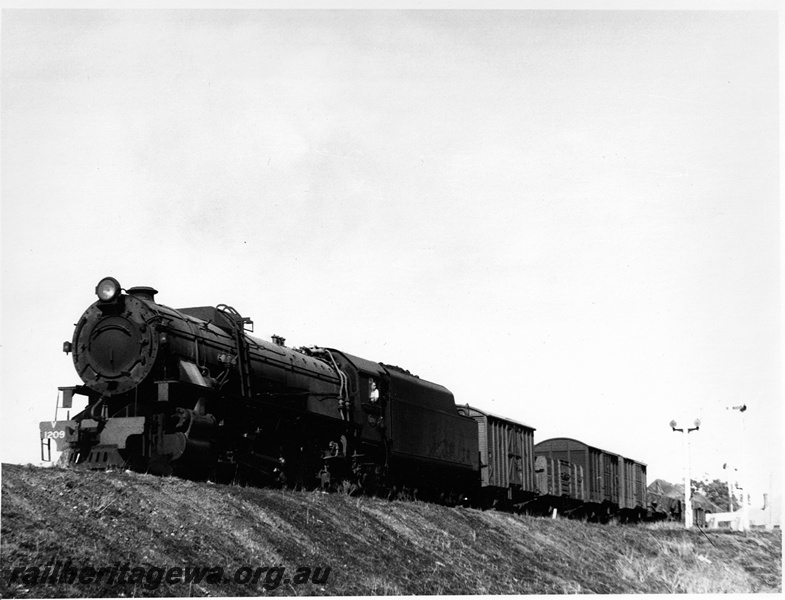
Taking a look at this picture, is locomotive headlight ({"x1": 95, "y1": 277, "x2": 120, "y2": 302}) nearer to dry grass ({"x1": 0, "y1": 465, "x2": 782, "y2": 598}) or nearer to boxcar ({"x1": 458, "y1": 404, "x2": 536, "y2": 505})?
dry grass ({"x1": 0, "y1": 465, "x2": 782, "y2": 598})

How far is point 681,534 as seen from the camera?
26516mm

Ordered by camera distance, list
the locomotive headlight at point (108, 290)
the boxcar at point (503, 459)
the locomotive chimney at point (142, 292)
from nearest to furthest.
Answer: the locomotive headlight at point (108, 290) < the locomotive chimney at point (142, 292) < the boxcar at point (503, 459)

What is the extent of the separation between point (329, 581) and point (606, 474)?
967 inches

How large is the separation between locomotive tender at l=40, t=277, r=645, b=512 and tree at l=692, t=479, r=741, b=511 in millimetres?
59818

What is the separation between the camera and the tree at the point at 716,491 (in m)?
78.2

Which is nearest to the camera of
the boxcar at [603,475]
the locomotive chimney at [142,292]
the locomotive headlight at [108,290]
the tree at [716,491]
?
the locomotive headlight at [108,290]

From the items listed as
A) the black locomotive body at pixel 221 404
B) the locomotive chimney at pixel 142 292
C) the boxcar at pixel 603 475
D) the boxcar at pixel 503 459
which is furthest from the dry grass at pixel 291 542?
the boxcar at pixel 603 475

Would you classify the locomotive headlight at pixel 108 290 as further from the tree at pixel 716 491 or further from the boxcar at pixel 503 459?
the tree at pixel 716 491

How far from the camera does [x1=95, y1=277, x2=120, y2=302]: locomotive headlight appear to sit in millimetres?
16047

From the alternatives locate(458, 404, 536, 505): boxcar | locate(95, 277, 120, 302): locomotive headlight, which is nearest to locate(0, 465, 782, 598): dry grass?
locate(95, 277, 120, 302): locomotive headlight

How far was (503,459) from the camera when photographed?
27.5 m

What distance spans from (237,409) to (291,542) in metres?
4.06

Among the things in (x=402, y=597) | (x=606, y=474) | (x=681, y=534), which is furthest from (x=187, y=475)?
(x=606, y=474)

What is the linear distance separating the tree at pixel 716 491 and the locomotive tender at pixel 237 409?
59.8 metres
